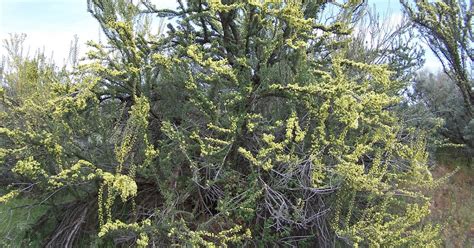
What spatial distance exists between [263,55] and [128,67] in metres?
1.03

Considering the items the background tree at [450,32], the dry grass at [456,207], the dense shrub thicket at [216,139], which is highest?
the background tree at [450,32]

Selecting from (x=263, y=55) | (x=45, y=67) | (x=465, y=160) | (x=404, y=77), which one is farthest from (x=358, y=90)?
(x=465, y=160)

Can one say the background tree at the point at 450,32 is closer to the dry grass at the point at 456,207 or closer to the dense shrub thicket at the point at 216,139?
the dry grass at the point at 456,207

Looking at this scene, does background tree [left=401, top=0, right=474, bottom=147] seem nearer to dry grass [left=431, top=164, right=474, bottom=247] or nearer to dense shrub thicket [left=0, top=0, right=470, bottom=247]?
dry grass [left=431, top=164, right=474, bottom=247]

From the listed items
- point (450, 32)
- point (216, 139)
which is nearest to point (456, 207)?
point (450, 32)

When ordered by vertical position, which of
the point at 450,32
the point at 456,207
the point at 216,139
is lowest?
the point at 456,207

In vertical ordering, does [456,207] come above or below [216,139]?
below

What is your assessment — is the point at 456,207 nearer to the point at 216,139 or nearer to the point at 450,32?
the point at 450,32

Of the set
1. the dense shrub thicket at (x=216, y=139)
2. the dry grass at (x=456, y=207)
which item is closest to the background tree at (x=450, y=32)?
the dry grass at (x=456, y=207)

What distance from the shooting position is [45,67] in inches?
177

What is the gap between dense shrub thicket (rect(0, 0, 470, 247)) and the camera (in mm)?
3359

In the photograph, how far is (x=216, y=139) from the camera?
346cm

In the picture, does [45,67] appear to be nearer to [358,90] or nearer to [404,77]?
[358,90]

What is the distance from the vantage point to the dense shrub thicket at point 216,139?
336 centimetres
